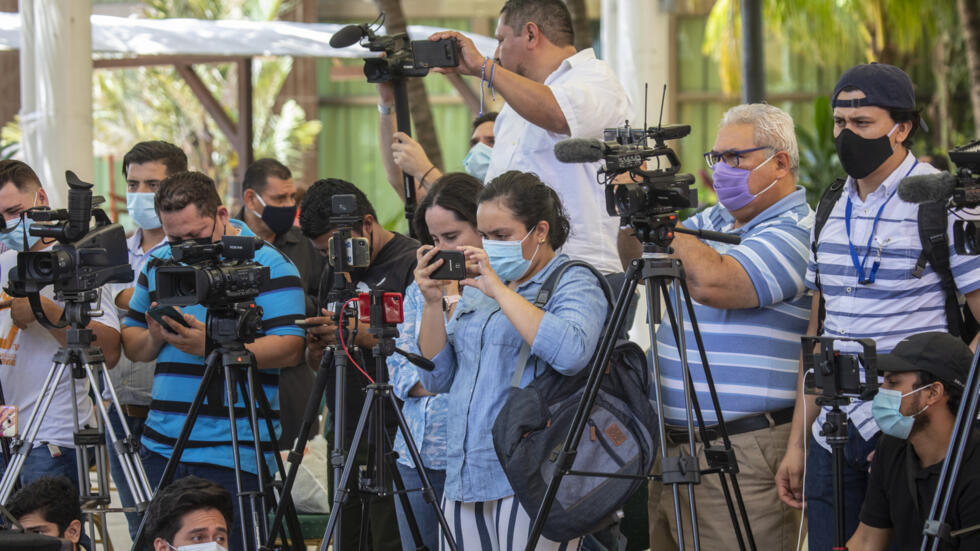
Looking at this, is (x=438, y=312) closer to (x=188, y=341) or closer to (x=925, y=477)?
(x=188, y=341)

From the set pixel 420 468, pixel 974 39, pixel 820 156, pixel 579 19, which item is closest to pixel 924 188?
pixel 420 468

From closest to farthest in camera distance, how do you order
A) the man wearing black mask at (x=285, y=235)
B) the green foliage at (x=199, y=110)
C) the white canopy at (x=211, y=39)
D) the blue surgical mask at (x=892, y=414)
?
the blue surgical mask at (x=892, y=414) → the man wearing black mask at (x=285, y=235) → the white canopy at (x=211, y=39) → the green foliage at (x=199, y=110)

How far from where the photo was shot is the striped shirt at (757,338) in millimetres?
3773

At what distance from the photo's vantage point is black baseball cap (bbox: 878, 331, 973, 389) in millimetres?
3346

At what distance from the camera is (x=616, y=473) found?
3439 mm

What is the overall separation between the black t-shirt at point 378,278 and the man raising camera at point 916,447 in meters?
1.97

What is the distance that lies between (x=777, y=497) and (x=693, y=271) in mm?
824

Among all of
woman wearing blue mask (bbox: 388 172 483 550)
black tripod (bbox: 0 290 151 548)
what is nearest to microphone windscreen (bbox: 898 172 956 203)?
woman wearing blue mask (bbox: 388 172 483 550)

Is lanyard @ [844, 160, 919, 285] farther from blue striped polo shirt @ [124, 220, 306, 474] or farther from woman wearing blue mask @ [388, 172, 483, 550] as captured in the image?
blue striped polo shirt @ [124, 220, 306, 474]

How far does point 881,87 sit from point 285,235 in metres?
3.66

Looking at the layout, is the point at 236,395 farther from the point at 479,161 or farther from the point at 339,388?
the point at 479,161

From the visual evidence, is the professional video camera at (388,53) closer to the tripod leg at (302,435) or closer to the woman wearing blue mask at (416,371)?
the woman wearing blue mask at (416,371)

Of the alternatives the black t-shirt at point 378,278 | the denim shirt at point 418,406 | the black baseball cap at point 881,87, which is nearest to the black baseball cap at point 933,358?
the black baseball cap at point 881,87

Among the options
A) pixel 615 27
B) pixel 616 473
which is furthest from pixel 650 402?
pixel 615 27
